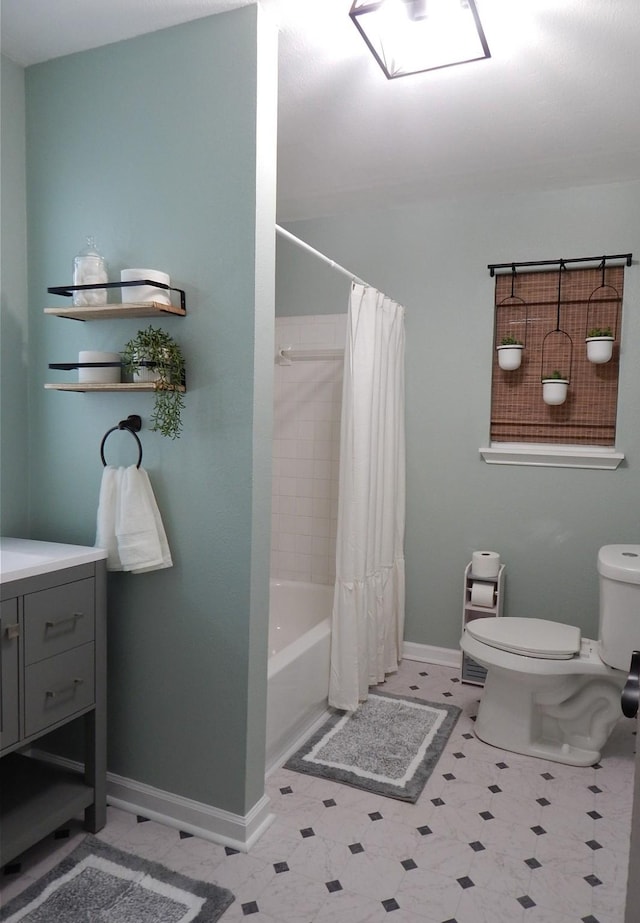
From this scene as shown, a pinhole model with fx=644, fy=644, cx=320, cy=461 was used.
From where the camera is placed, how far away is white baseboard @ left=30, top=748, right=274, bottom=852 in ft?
6.50

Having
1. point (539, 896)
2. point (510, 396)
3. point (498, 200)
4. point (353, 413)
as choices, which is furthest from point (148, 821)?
point (498, 200)

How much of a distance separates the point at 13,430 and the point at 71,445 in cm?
22

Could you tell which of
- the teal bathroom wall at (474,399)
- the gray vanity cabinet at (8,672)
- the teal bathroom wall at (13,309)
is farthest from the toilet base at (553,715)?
the teal bathroom wall at (13,309)

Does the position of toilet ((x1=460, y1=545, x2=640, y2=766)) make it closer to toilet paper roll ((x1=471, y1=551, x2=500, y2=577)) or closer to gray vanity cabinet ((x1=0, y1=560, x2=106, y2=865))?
toilet paper roll ((x1=471, y1=551, x2=500, y2=577))

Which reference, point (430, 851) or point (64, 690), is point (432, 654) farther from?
point (64, 690)

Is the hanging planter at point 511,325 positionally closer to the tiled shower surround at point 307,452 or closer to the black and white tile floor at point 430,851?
the tiled shower surround at point 307,452

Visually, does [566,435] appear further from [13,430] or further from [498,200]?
[13,430]

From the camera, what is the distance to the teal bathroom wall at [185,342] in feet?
6.24

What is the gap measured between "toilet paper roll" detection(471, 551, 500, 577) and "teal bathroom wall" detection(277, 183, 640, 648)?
5.4 inches

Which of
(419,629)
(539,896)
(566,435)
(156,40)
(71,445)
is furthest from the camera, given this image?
(419,629)

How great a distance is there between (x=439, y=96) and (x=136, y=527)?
182 cm

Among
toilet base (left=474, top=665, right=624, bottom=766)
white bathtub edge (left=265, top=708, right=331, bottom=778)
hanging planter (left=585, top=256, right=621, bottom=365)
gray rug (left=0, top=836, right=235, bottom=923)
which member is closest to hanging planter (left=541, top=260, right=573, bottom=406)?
hanging planter (left=585, top=256, right=621, bottom=365)

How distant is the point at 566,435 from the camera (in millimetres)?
3168

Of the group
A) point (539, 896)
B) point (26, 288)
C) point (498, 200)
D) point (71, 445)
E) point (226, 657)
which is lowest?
point (539, 896)
